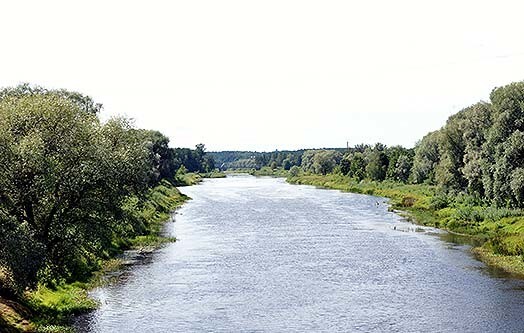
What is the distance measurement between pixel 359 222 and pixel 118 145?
42397 mm

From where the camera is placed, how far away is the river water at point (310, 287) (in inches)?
1368

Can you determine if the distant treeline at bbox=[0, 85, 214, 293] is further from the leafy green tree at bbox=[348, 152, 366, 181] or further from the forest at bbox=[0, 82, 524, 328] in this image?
the leafy green tree at bbox=[348, 152, 366, 181]

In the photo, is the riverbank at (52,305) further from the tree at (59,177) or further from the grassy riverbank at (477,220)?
the grassy riverbank at (477,220)

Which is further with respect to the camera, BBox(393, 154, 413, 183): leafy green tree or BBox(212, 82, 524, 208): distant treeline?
BBox(393, 154, 413, 183): leafy green tree

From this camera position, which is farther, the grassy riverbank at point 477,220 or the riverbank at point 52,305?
the grassy riverbank at point 477,220

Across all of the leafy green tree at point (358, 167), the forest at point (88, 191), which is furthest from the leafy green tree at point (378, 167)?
the forest at point (88, 191)

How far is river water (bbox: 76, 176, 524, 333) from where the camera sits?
34750 millimetres

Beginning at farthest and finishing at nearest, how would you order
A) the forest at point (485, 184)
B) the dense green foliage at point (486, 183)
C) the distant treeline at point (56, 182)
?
the dense green foliage at point (486, 183) < the forest at point (485, 184) < the distant treeline at point (56, 182)

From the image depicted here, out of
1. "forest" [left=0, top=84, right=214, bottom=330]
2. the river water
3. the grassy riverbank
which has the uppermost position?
"forest" [left=0, top=84, right=214, bottom=330]

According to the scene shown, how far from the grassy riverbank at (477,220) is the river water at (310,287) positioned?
2.29 meters

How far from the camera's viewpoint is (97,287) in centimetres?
4312

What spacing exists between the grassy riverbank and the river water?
7.52 ft

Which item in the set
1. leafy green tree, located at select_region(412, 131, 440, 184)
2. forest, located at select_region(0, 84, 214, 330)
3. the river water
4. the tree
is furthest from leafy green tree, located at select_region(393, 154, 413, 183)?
the tree

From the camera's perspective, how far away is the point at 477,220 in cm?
7194
